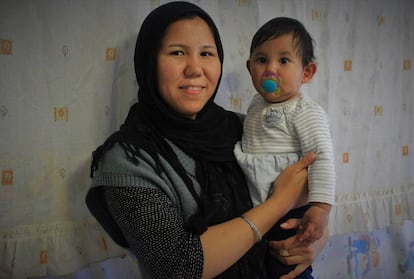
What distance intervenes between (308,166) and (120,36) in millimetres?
871

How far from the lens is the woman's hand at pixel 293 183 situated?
0.90 m

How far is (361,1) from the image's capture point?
159 cm

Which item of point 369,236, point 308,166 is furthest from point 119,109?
point 369,236

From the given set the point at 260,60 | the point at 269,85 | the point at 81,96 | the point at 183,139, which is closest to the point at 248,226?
the point at 183,139

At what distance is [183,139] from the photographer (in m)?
0.96

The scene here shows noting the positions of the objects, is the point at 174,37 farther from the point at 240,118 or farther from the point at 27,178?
the point at 27,178

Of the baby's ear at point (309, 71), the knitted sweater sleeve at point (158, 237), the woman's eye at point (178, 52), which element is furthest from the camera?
the baby's ear at point (309, 71)

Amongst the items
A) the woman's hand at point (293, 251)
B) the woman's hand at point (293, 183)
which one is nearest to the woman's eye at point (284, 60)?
the woman's hand at point (293, 183)

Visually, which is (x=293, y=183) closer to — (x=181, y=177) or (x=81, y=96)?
(x=181, y=177)

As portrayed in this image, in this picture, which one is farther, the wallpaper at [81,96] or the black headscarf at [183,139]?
the wallpaper at [81,96]

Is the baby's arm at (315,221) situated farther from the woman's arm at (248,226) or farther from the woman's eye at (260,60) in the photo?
the woman's eye at (260,60)

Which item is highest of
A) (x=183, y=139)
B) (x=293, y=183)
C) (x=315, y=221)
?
(x=183, y=139)

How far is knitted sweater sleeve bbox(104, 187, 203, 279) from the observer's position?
0.72m

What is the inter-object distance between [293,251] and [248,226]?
247 mm
